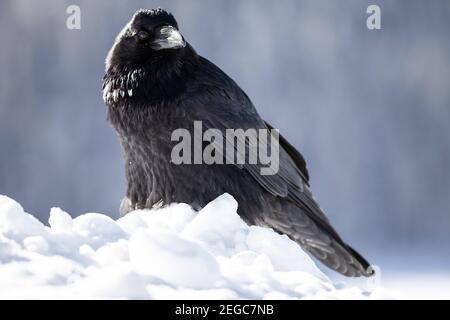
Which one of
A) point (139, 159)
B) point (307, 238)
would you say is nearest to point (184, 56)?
point (139, 159)

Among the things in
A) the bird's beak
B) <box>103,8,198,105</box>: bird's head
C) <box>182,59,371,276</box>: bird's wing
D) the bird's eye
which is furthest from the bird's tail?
the bird's eye

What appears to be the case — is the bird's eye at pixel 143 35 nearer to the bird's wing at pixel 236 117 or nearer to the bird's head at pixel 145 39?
the bird's head at pixel 145 39

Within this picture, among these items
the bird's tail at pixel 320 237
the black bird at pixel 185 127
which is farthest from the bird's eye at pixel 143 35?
the bird's tail at pixel 320 237

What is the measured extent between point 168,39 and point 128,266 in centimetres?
178

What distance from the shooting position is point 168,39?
364 centimetres

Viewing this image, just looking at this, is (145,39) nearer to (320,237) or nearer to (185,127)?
(185,127)

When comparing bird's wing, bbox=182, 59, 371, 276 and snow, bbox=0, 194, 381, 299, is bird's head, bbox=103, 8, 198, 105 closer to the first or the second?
bird's wing, bbox=182, 59, 371, 276

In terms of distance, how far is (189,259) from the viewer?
226 centimetres

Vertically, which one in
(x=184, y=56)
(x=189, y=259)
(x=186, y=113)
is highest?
(x=184, y=56)

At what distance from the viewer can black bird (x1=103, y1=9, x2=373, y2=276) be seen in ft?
11.9

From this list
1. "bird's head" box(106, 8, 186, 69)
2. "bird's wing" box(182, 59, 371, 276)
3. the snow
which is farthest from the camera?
"bird's wing" box(182, 59, 371, 276)
